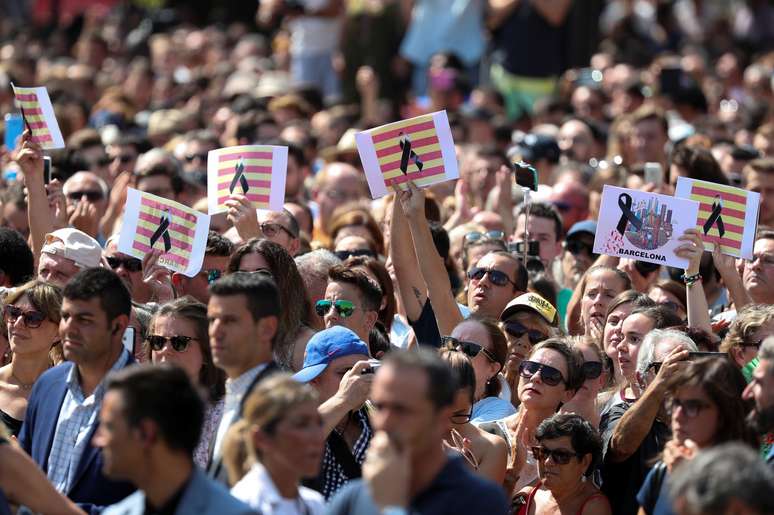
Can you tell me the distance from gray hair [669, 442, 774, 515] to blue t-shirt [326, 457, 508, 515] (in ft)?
2.00

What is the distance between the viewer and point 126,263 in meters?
8.48

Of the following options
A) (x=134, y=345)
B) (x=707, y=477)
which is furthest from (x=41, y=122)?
(x=707, y=477)

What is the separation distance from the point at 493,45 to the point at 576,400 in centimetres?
1111

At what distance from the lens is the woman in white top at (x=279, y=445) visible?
4969mm

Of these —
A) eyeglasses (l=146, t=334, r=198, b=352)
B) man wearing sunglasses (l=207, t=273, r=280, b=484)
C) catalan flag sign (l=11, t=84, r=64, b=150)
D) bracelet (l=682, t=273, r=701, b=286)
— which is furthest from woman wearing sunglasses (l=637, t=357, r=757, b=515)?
catalan flag sign (l=11, t=84, r=64, b=150)

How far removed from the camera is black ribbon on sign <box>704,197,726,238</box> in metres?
8.20

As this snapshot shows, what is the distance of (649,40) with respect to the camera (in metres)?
21.5

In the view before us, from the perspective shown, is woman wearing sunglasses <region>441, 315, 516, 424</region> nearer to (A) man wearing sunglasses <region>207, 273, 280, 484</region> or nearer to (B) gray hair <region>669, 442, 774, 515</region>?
(A) man wearing sunglasses <region>207, 273, 280, 484</region>

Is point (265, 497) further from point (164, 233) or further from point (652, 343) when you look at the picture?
point (164, 233)

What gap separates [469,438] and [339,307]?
1.15 metres

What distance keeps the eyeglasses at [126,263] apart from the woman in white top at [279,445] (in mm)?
3565

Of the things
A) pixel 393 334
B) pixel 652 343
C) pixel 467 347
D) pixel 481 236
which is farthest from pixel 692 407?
pixel 481 236

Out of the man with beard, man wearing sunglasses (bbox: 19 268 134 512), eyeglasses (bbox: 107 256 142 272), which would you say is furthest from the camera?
eyeglasses (bbox: 107 256 142 272)

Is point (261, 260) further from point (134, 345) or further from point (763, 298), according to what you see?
point (763, 298)
